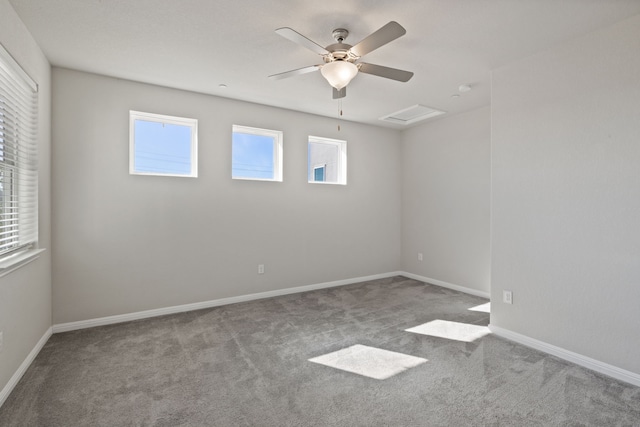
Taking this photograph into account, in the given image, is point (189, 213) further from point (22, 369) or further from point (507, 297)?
point (507, 297)

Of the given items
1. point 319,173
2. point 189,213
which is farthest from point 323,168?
point 189,213

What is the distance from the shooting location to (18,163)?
2357 mm

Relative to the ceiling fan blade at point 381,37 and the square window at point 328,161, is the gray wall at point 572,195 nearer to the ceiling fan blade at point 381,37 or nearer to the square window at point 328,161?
the ceiling fan blade at point 381,37

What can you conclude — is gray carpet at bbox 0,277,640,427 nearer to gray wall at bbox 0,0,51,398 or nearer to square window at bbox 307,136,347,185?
gray wall at bbox 0,0,51,398

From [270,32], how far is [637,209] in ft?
9.76

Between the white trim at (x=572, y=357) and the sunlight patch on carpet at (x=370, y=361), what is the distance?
1.02 metres

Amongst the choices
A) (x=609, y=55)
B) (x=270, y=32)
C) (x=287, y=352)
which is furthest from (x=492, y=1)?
(x=287, y=352)

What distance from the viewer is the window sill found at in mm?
1950

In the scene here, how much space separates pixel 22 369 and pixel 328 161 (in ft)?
13.4

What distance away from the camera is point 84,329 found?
3.13m

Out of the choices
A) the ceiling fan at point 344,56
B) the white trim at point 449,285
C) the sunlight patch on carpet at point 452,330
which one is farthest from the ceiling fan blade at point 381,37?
the white trim at point 449,285

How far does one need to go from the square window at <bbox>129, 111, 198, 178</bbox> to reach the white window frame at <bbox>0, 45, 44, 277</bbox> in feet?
2.95

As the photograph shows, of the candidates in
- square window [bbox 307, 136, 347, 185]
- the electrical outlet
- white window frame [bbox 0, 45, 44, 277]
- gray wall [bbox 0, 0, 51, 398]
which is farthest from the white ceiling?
the electrical outlet

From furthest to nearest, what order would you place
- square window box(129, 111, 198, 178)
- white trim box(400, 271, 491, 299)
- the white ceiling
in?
white trim box(400, 271, 491, 299) → square window box(129, 111, 198, 178) → the white ceiling
